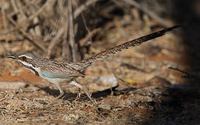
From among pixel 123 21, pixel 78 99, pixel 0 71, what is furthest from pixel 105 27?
pixel 78 99

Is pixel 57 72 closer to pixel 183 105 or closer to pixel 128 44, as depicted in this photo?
pixel 128 44

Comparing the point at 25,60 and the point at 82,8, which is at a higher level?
the point at 82,8

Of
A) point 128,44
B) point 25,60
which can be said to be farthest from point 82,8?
point 25,60

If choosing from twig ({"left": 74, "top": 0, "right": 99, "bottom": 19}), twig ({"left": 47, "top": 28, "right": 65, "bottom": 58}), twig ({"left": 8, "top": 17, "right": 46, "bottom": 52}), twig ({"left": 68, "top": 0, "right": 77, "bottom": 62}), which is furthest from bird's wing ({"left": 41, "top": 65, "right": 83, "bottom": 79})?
twig ({"left": 74, "top": 0, "right": 99, "bottom": 19})

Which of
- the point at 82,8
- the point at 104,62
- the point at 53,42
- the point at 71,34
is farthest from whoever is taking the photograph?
the point at 104,62

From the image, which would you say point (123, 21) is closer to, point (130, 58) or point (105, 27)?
point (105, 27)

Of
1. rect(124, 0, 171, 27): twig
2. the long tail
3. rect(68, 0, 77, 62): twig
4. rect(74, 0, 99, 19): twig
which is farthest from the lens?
rect(124, 0, 171, 27): twig

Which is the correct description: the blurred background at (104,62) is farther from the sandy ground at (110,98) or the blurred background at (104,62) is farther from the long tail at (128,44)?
the long tail at (128,44)

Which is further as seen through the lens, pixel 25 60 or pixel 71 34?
pixel 71 34

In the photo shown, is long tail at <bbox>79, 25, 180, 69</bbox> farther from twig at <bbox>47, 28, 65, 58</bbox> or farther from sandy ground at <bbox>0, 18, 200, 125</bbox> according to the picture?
twig at <bbox>47, 28, 65, 58</bbox>
